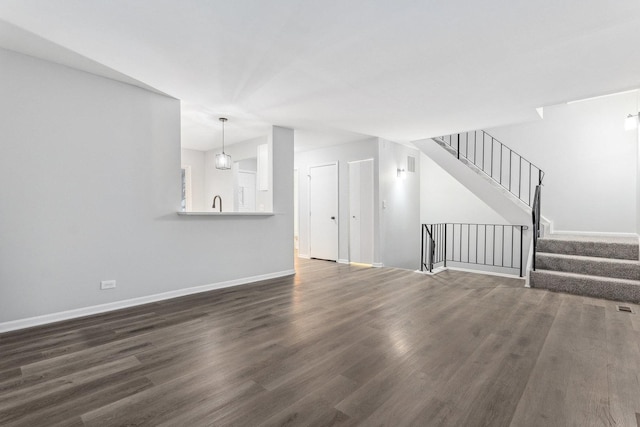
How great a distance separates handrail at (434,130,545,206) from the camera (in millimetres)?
6215

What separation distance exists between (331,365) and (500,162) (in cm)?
622

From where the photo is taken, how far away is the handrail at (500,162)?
621 centimetres

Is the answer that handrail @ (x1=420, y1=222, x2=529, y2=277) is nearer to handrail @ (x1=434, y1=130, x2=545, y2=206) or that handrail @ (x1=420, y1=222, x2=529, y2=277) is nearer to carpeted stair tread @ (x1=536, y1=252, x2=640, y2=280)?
handrail @ (x1=434, y1=130, x2=545, y2=206)

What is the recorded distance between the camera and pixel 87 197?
329 centimetres

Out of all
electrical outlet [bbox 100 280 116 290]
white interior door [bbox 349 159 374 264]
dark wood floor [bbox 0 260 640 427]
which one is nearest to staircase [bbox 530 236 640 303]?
dark wood floor [bbox 0 260 640 427]

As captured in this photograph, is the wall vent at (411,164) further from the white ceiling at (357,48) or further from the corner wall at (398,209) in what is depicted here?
the white ceiling at (357,48)

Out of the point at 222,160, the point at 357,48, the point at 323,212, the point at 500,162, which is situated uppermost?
the point at 357,48

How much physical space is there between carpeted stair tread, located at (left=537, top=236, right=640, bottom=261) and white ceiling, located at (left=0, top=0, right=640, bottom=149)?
7.53 ft

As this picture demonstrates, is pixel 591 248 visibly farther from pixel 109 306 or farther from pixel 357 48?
pixel 109 306

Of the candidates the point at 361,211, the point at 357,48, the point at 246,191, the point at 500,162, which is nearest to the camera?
the point at 357,48

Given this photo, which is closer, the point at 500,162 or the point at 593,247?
the point at 593,247

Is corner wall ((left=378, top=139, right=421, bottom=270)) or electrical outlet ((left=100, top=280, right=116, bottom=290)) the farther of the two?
corner wall ((left=378, top=139, right=421, bottom=270))

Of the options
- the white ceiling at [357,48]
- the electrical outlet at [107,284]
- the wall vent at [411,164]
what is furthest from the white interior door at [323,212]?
the electrical outlet at [107,284]

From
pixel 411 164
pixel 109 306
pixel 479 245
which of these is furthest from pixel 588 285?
pixel 109 306
